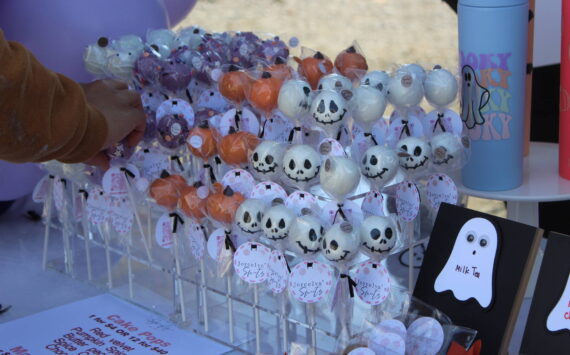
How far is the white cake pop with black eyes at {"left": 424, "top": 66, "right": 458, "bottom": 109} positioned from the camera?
143 centimetres

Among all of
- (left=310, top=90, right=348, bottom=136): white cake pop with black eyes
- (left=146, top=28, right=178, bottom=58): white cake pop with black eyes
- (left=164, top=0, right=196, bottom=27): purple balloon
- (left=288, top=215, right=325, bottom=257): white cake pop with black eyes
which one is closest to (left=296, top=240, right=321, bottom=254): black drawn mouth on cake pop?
(left=288, top=215, right=325, bottom=257): white cake pop with black eyes

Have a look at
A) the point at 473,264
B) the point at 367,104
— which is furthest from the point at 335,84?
the point at 473,264

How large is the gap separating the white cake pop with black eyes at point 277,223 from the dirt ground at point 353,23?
10.8ft

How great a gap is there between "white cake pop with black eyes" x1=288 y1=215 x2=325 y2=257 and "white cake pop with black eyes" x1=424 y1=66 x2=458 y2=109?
34 cm

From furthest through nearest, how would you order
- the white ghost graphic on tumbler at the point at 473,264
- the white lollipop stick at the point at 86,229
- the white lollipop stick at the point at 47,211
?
the white lollipop stick at the point at 47,211 < the white lollipop stick at the point at 86,229 < the white ghost graphic on tumbler at the point at 473,264

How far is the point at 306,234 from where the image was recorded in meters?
1.25

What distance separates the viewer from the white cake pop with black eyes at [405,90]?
1421mm

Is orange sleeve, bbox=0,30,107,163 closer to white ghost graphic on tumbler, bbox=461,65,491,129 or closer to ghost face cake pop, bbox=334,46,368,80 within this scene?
ghost face cake pop, bbox=334,46,368,80

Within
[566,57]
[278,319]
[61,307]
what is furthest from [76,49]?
[566,57]

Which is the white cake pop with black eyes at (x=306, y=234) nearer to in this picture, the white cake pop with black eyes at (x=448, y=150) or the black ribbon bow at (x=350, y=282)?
the black ribbon bow at (x=350, y=282)

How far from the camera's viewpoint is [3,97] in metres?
1.23

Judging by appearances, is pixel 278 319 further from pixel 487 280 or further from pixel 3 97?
pixel 3 97

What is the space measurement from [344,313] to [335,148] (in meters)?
0.27

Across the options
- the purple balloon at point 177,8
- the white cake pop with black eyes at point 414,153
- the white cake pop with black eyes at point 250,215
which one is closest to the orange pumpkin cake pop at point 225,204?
the white cake pop with black eyes at point 250,215
